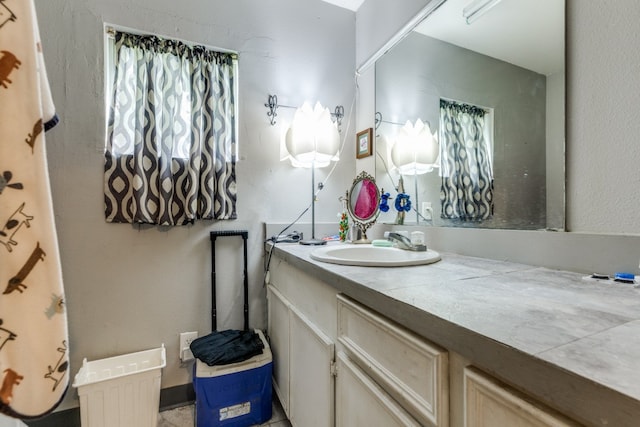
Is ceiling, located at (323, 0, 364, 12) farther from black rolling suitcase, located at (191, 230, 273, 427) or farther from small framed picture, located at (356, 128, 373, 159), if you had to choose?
black rolling suitcase, located at (191, 230, 273, 427)

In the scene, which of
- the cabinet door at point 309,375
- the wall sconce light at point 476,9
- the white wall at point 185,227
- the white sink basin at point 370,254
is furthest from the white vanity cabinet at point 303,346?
the wall sconce light at point 476,9

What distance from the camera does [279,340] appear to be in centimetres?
141

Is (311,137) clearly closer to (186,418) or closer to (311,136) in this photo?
(311,136)

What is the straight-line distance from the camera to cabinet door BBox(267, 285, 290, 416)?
129 cm

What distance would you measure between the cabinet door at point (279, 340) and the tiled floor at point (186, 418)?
0.10 meters

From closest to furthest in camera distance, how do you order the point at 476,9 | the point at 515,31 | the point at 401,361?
1. the point at 401,361
2. the point at 515,31
3. the point at 476,9

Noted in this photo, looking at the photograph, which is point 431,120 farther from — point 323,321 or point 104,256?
point 104,256

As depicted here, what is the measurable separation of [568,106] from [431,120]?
578 millimetres

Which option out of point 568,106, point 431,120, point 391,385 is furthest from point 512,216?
point 391,385

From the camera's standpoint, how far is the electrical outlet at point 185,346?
152cm

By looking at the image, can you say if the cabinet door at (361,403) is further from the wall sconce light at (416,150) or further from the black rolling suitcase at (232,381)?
the wall sconce light at (416,150)

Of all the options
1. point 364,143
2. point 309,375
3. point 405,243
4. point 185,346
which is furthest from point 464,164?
point 185,346

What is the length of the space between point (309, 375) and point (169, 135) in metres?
1.33

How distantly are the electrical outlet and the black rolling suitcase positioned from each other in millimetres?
129
